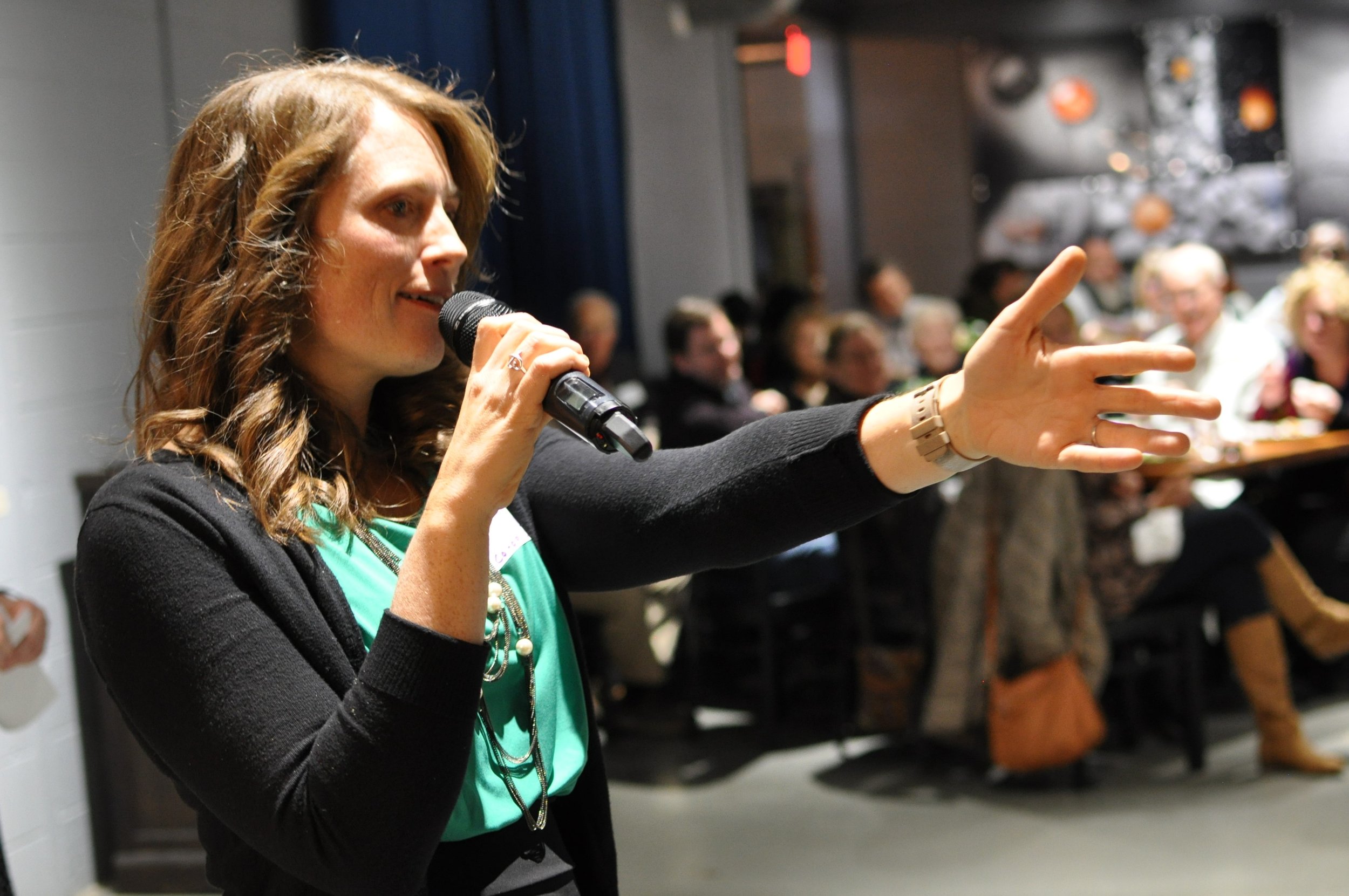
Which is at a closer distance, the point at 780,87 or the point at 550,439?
the point at 550,439

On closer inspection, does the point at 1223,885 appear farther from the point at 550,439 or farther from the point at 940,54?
the point at 940,54

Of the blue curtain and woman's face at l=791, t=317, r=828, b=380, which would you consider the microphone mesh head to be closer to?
the blue curtain

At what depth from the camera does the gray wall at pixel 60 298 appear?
2465mm

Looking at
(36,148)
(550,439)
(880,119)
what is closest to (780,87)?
(880,119)

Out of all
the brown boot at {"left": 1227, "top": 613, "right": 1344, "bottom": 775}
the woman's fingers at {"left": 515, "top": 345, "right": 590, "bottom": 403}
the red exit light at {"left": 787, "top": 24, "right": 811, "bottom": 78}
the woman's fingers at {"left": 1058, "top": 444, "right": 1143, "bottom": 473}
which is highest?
the red exit light at {"left": 787, "top": 24, "right": 811, "bottom": 78}

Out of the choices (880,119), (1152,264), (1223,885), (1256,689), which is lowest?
(1223,885)

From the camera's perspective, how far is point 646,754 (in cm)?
392

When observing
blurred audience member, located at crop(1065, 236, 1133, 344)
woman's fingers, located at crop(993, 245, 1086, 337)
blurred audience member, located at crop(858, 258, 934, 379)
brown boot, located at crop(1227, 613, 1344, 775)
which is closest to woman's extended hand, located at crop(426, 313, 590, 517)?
woman's fingers, located at crop(993, 245, 1086, 337)

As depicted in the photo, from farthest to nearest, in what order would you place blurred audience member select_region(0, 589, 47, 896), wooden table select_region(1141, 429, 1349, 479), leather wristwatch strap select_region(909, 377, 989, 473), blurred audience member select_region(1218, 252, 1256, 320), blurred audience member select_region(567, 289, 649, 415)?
blurred audience member select_region(1218, 252, 1256, 320), blurred audience member select_region(567, 289, 649, 415), wooden table select_region(1141, 429, 1349, 479), blurred audience member select_region(0, 589, 47, 896), leather wristwatch strap select_region(909, 377, 989, 473)

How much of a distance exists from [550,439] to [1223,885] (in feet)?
7.82

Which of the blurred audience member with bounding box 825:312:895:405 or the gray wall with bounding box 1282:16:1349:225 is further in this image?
the gray wall with bounding box 1282:16:1349:225

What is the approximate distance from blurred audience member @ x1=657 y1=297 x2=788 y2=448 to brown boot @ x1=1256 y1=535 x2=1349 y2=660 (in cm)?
157

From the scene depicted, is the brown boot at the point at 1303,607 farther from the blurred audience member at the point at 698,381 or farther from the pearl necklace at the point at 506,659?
the pearl necklace at the point at 506,659

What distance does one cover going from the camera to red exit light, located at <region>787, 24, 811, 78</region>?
27.7 feet
